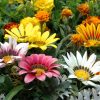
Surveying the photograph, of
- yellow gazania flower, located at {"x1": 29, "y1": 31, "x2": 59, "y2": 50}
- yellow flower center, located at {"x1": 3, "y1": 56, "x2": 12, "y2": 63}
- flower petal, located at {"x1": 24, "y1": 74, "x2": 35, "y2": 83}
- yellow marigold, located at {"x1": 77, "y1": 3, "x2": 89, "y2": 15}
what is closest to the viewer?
flower petal, located at {"x1": 24, "y1": 74, "x2": 35, "y2": 83}

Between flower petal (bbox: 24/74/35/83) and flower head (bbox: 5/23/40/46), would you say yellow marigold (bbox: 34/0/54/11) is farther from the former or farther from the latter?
flower petal (bbox: 24/74/35/83)

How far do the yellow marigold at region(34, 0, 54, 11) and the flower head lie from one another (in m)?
0.23

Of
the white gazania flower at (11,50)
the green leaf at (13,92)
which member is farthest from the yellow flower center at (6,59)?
the green leaf at (13,92)

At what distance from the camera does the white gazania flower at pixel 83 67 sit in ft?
4.98

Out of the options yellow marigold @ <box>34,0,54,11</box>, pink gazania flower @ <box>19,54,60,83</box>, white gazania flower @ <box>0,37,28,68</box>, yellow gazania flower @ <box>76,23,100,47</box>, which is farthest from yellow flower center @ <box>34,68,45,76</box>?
yellow marigold @ <box>34,0,54,11</box>

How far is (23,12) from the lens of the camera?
2.03 m

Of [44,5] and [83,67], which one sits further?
[44,5]

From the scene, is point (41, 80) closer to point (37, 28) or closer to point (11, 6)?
point (37, 28)

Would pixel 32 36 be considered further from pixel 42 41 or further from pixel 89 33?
pixel 89 33

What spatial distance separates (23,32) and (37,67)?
31 cm

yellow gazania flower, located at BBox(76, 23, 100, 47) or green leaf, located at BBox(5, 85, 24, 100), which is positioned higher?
yellow gazania flower, located at BBox(76, 23, 100, 47)

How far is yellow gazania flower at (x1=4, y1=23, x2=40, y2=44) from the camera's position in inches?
65.6

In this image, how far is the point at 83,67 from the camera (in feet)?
5.20

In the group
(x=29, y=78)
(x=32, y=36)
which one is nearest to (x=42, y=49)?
(x=32, y=36)
